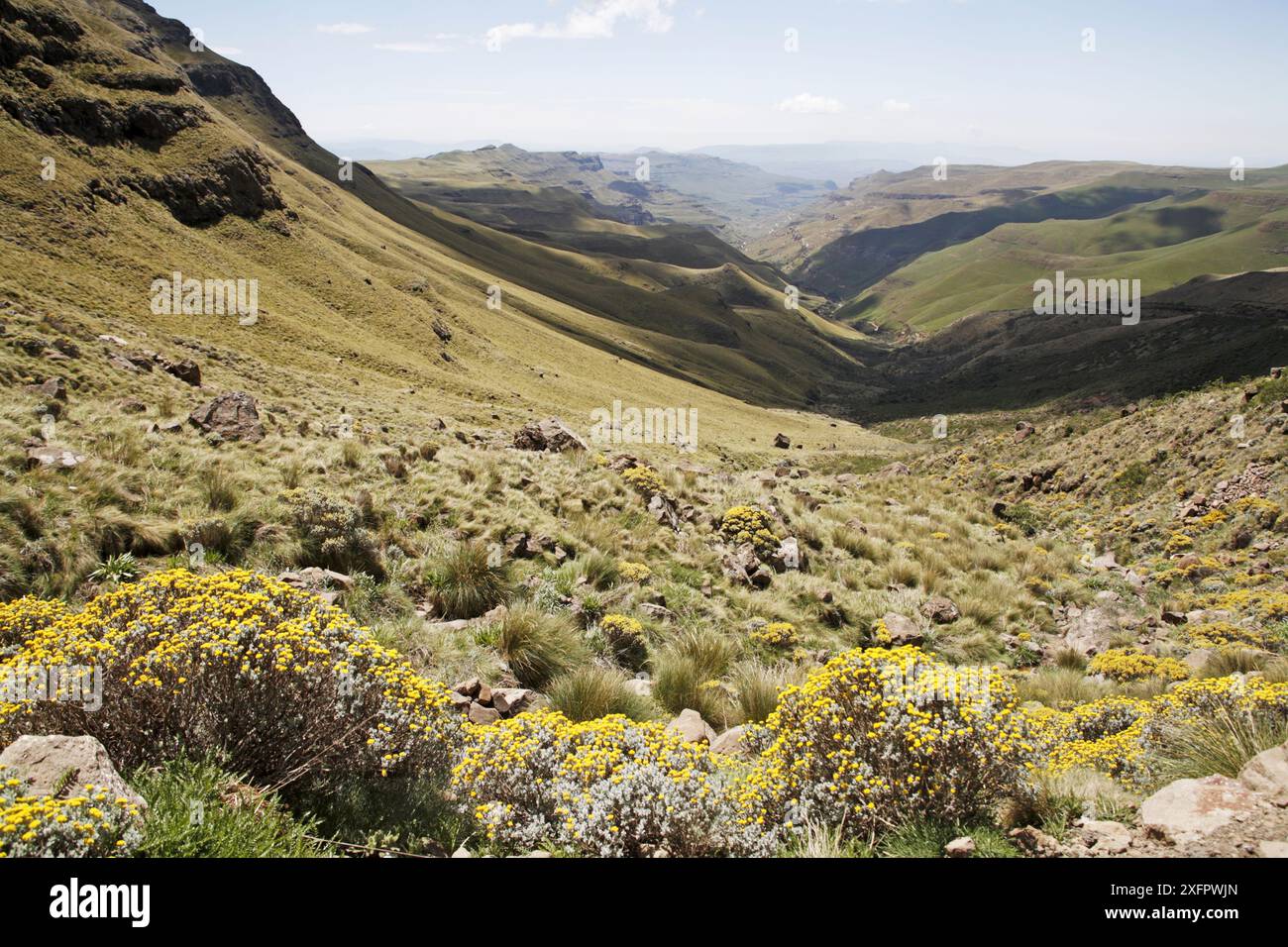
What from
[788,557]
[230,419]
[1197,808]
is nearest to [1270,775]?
[1197,808]

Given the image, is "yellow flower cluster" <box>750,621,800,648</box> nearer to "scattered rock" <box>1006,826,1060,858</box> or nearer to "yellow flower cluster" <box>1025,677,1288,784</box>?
"yellow flower cluster" <box>1025,677,1288,784</box>

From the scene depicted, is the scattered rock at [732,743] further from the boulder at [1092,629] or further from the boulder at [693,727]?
the boulder at [1092,629]

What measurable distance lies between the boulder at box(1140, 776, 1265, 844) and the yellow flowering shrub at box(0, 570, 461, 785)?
175 inches

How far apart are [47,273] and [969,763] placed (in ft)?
125

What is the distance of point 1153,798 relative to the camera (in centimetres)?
377

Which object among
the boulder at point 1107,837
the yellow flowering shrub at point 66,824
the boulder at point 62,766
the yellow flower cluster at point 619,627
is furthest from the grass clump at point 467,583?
the boulder at point 1107,837

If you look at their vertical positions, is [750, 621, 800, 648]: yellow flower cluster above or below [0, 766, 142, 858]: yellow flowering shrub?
below

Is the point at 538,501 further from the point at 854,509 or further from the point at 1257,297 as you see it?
Answer: the point at 1257,297

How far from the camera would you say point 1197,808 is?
11.5 ft

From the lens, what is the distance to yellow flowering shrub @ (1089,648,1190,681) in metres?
8.52

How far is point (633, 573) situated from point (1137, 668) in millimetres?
7399

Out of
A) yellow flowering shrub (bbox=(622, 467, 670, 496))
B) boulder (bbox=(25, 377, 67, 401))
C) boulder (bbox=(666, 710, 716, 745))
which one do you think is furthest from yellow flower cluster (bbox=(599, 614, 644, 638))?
boulder (bbox=(25, 377, 67, 401))

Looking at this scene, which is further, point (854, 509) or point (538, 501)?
point (854, 509)
